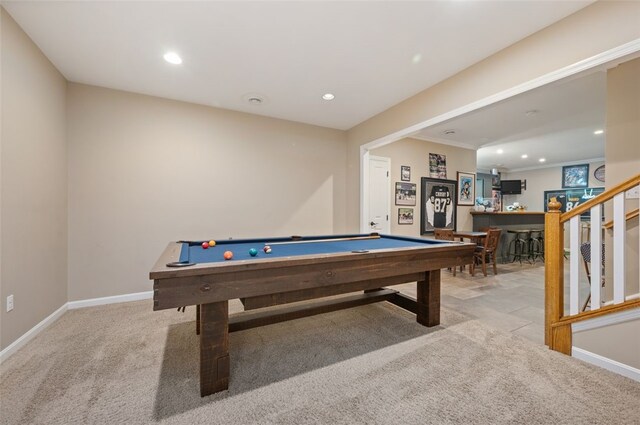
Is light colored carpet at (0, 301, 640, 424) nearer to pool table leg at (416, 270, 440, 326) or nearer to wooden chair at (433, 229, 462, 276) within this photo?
pool table leg at (416, 270, 440, 326)

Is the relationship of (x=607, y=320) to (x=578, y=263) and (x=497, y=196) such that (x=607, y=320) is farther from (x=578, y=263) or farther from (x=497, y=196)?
(x=497, y=196)

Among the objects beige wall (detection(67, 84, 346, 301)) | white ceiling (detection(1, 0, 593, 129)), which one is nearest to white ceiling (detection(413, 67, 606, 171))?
white ceiling (detection(1, 0, 593, 129))

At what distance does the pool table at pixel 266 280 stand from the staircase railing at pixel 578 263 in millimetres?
627

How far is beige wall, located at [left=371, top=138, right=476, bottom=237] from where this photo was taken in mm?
4980

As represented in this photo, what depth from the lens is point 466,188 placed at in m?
5.80

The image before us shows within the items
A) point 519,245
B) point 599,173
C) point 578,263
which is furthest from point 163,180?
point 599,173

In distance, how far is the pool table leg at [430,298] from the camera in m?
2.45

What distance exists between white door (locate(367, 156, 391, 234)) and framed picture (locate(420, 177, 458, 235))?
905 mm

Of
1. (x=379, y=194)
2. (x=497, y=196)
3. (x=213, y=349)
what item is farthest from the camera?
(x=497, y=196)

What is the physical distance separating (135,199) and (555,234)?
4.33 metres

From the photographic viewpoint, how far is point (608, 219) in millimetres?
2469

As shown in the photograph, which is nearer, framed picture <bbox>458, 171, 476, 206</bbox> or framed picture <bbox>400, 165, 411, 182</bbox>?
framed picture <bbox>400, 165, 411, 182</bbox>

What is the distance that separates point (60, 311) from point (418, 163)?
5743 mm

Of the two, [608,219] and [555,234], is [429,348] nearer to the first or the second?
[555,234]
